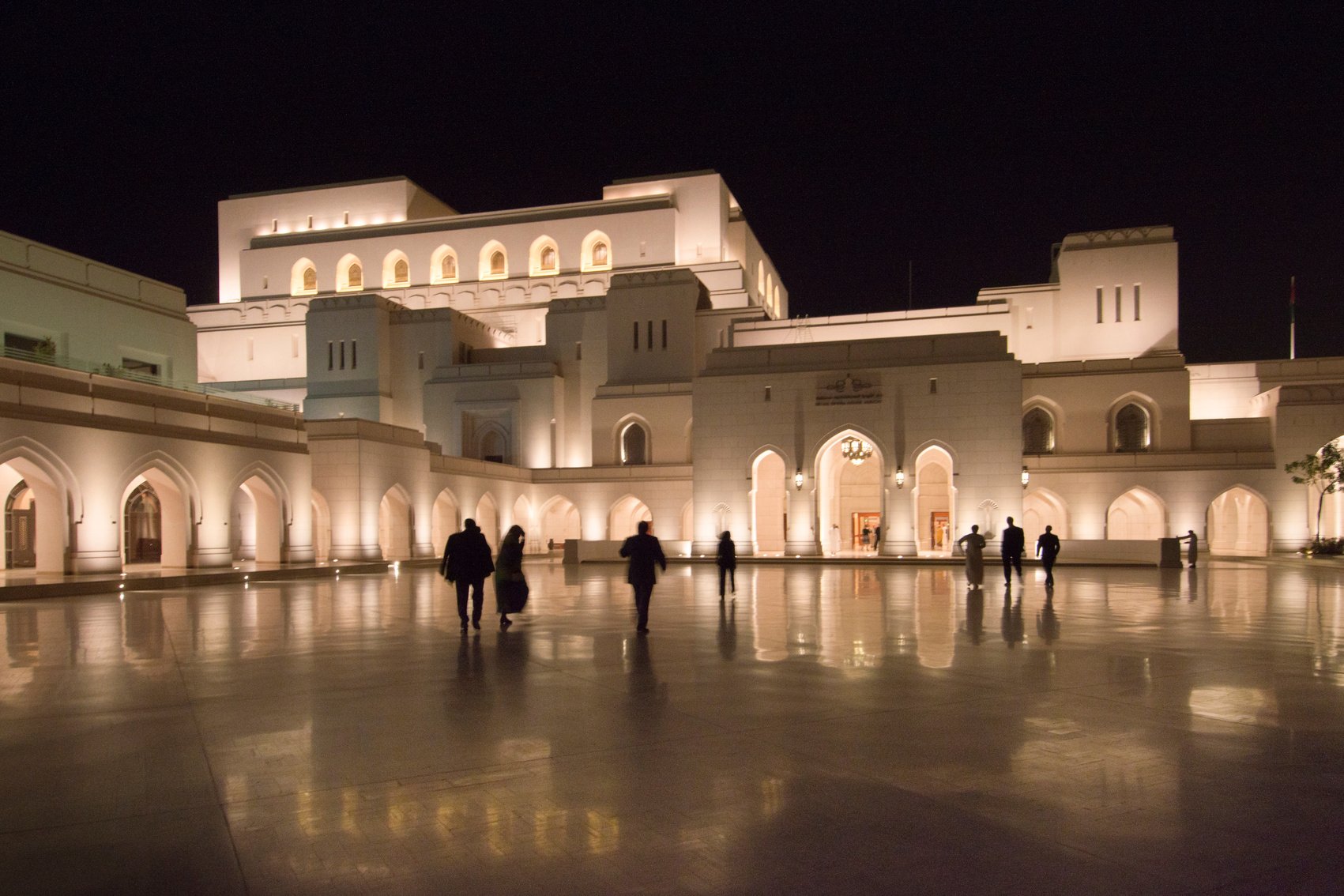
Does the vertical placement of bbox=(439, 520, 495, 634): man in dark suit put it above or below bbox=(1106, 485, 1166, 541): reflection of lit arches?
above

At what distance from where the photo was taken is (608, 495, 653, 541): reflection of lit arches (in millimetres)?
36969

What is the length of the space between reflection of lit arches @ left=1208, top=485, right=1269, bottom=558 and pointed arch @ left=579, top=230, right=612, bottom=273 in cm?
2925

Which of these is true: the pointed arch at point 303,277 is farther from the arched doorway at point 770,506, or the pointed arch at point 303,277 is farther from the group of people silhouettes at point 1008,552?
the group of people silhouettes at point 1008,552

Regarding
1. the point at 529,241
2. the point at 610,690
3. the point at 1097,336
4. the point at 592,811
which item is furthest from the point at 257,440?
the point at 1097,336

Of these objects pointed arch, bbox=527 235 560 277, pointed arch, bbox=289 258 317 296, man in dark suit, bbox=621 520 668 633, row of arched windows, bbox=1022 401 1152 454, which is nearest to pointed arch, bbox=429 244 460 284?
pointed arch, bbox=527 235 560 277

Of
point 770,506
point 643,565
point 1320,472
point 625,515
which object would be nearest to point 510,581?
point 643,565

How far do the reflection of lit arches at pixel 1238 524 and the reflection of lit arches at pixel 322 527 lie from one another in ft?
95.8

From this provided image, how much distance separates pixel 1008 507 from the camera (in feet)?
94.5

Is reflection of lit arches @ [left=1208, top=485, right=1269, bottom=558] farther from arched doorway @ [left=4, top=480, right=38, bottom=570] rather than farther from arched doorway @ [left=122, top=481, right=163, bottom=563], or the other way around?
arched doorway @ [left=4, top=480, right=38, bottom=570]

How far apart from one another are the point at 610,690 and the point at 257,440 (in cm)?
2039

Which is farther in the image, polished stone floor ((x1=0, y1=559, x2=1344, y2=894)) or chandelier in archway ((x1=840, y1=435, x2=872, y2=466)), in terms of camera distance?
chandelier in archway ((x1=840, y1=435, x2=872, y2=466))

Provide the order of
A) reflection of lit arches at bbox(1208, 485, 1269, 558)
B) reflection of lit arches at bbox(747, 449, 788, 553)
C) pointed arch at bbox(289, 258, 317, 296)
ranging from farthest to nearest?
pointed arch at bbox(289, 258, 317, 296)
reflection of lit arches at bbox(747, 449, 788, 553)
reflection of lit arches at bbox(1208, 485, 1269, 558)

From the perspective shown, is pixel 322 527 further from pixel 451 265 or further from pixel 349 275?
pixel 349 275

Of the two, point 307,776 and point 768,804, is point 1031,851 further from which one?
point 307,776
